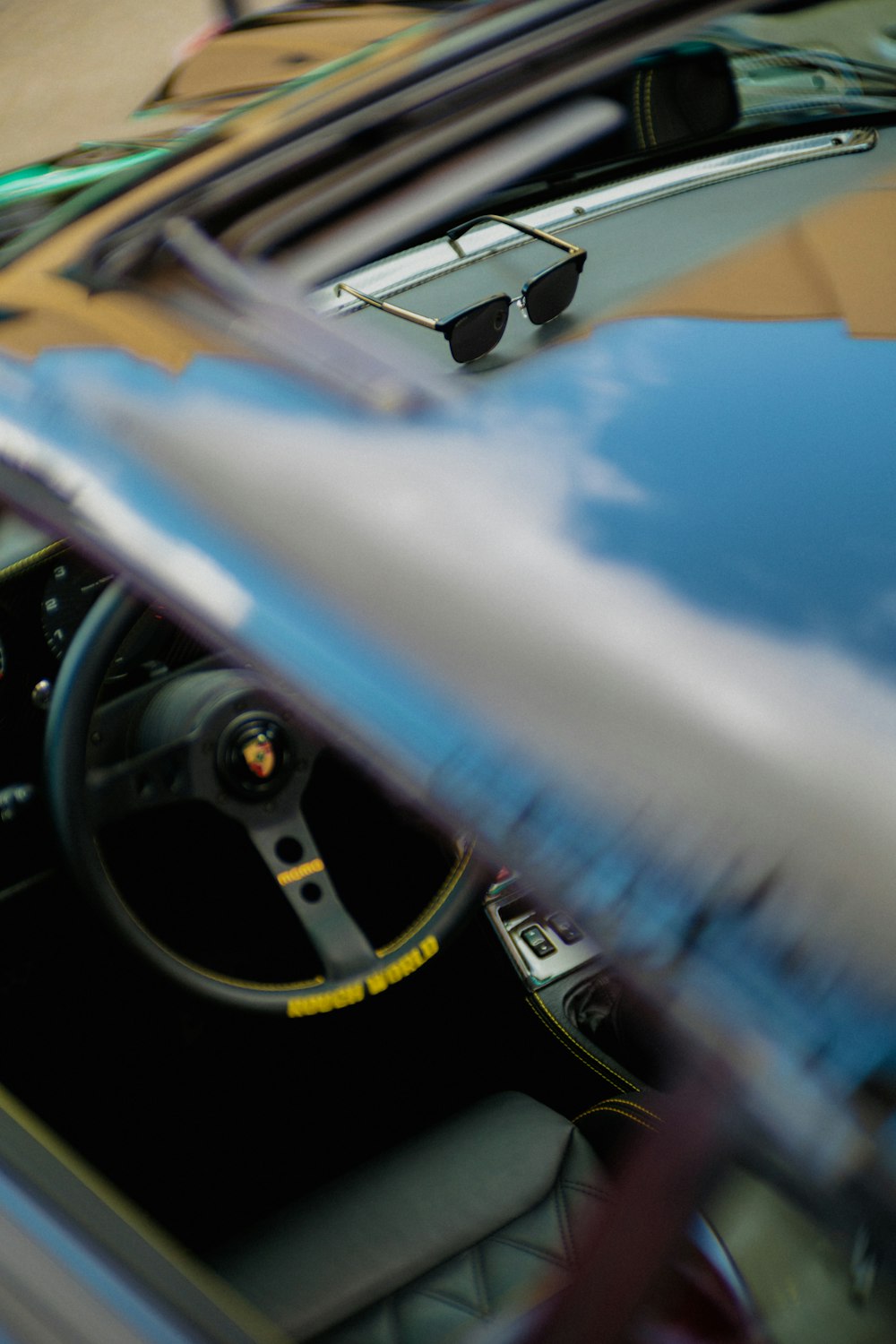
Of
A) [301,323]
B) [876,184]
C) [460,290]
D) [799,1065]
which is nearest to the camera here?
[799,1065]

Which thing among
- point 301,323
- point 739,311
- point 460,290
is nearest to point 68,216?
point 301,323

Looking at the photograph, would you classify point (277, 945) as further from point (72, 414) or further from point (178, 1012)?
point (72, 414)

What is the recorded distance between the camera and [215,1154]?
198cm

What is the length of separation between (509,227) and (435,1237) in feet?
3.97

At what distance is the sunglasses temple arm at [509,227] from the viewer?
149cm

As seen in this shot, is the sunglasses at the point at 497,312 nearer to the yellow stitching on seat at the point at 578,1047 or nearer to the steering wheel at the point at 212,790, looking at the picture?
the steering wheel at the point at 212,790

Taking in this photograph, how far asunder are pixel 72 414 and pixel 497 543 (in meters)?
0.40

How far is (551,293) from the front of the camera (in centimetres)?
135

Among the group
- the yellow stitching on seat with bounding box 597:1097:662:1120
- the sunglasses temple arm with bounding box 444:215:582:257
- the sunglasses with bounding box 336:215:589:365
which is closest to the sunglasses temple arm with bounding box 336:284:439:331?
the sunglasses with bounding box 336:215:589:365

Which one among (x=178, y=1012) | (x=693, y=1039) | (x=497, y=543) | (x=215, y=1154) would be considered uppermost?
(x=497, y=543)

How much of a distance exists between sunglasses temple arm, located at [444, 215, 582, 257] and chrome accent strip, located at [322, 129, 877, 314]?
3 centimetres

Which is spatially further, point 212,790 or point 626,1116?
point 212,790

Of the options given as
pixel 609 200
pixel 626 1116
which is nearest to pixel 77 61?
pixel 609 200

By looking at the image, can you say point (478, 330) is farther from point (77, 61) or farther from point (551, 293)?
point (77, 61)
